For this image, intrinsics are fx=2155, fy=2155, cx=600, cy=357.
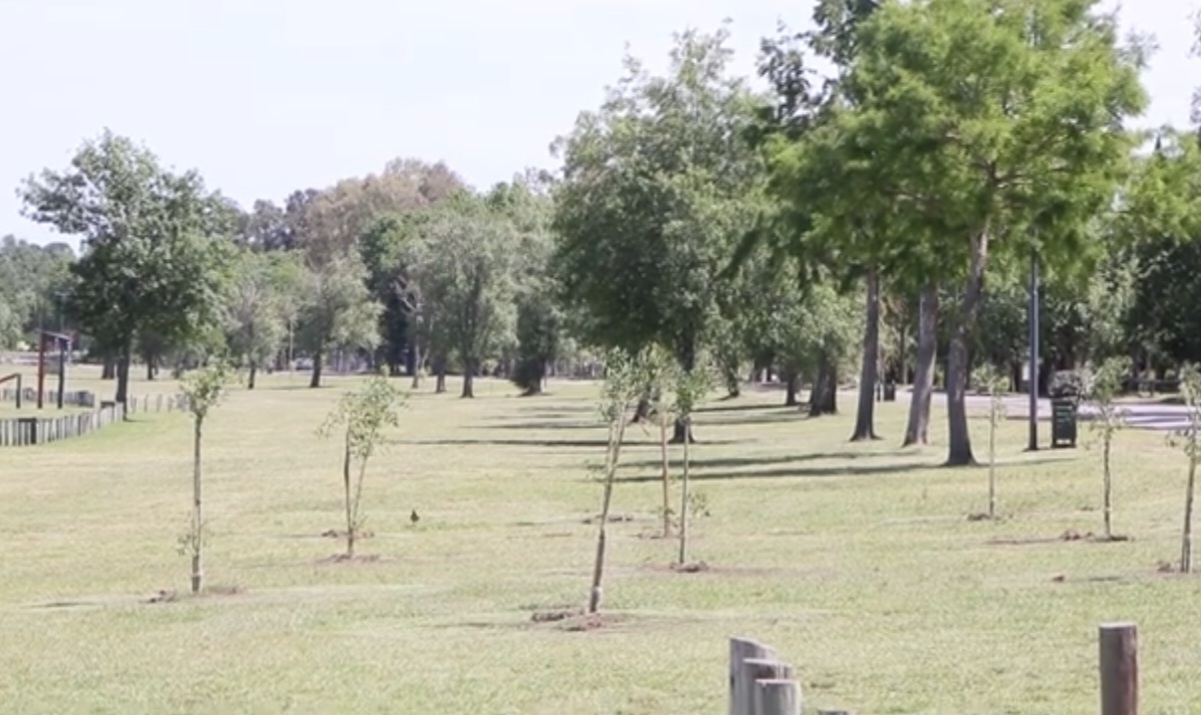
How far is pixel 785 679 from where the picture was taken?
268 inches

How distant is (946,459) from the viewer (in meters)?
50.3

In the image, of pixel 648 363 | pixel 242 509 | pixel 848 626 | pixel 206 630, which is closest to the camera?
pixel 848 626

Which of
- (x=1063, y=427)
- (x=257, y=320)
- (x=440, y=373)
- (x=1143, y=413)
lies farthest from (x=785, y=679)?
(x=257, y=320)

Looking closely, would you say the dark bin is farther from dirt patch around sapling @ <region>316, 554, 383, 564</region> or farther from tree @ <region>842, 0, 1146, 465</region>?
dirt patch around sapling @ <region>316, 554, 383, 564</region>

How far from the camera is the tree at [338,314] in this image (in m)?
166

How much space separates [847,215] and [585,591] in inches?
1036

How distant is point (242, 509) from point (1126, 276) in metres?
69.9

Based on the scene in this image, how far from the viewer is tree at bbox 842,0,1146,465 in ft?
147

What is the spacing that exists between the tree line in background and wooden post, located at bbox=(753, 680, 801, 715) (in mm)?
20426

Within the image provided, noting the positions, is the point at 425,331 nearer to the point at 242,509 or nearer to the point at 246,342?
the point at 246,342

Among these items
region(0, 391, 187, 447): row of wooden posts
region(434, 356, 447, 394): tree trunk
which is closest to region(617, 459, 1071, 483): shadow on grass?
region(0, 391, 187, 447): row of wooden posts

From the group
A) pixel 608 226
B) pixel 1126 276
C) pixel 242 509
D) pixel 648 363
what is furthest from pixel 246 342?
pixel 648 363

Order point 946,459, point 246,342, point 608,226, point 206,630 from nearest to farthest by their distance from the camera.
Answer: point 206,630
point 946,459
point 608,226
point 246,342

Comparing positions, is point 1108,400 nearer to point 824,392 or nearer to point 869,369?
point 869,369
